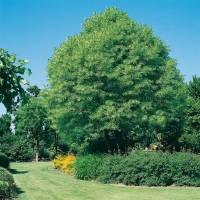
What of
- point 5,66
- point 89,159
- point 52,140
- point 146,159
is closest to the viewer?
point 5,66

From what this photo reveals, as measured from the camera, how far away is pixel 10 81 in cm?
394

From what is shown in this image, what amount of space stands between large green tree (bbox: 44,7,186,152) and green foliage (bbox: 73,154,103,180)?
241cm

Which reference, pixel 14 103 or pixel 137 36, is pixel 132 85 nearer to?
pixel 137 36

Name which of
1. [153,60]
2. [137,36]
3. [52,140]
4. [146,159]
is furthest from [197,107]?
[52,140]

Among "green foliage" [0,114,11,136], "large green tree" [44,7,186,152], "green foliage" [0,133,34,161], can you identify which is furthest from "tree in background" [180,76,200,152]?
→ "green foliage" [0,114,11,136]

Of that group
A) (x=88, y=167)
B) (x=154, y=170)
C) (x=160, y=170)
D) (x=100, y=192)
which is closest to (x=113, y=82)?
(x=88, y=167)

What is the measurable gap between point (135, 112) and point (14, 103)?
18635mm

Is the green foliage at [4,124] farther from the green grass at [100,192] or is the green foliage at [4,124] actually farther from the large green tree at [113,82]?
the green grass at [100,192]

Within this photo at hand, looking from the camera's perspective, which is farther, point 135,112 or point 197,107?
point 197,107

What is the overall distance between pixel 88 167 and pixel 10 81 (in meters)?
17.6

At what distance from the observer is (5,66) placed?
12.8ft

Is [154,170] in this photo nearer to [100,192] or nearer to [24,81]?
[100,192]

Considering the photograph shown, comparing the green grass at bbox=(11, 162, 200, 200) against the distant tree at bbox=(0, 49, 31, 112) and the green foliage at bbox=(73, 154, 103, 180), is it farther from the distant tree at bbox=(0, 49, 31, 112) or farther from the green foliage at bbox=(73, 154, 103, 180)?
the distant tree at bbox=(0, 49, 31, 112)

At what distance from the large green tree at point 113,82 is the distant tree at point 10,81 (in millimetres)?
16951
